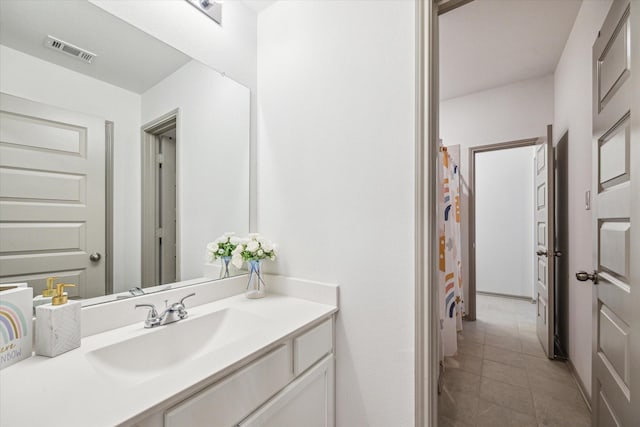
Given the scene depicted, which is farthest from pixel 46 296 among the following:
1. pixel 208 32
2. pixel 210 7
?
pixel 210 7

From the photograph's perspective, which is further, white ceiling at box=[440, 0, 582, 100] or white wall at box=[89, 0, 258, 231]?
white ceiling at box=[440, 0, 582, 100]

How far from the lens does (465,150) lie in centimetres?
A: 341

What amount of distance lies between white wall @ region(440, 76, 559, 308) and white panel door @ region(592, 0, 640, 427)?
2081 millimetres

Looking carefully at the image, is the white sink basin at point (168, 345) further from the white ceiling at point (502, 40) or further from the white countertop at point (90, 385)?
the white ceiling at point (502, 40)

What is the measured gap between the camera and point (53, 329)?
83 centimetres

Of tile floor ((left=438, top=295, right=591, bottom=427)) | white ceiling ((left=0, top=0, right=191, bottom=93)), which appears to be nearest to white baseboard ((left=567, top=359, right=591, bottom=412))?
tile floor ((left=438, top=295, right=591, bottom=427))

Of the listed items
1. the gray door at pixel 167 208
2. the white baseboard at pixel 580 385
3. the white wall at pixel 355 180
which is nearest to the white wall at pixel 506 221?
the white baseboard at pixel 580 385

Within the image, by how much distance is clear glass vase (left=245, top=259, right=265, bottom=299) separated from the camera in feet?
4.76

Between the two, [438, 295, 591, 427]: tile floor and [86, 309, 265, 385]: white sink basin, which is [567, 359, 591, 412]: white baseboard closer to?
[438, 295, 591, 427]: tile floor

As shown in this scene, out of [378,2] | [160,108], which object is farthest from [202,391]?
[378,2]

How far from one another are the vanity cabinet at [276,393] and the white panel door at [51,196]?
665 millimetres

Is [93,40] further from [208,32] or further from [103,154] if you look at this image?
[208,32]

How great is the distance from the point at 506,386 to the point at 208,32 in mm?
2895

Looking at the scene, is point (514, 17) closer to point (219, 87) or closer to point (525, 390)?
point (219, 87)
